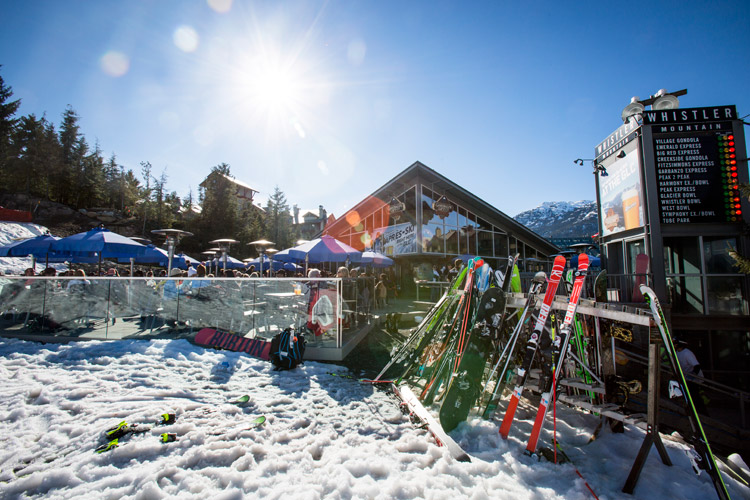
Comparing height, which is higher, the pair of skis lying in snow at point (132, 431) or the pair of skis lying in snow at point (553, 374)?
the pair of skis lying in snow at point (553, 374)

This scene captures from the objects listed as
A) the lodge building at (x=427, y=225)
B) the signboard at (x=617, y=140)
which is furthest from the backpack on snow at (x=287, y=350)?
the lodge building at (x=427, y=225)

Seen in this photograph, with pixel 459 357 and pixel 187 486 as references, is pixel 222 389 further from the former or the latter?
pixel 459 357

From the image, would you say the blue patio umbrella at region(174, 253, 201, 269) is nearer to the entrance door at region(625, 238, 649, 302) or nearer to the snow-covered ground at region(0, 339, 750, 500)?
the snow-covered ground at region(0, 339, 750, 500)

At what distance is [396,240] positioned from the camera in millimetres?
19500

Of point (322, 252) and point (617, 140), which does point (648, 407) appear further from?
point (617, 140)

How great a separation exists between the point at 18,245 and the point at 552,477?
15.7 metres

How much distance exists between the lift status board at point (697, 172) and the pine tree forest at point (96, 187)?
1294 inches

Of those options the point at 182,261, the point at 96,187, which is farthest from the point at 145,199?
the point at 182,261

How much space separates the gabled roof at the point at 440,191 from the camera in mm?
18812

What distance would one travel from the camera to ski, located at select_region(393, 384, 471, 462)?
2.95 m

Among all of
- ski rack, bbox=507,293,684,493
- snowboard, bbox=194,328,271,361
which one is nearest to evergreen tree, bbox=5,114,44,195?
snowboard, bbox=194,328,271,361

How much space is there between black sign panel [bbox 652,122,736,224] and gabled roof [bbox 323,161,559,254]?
10959 mm

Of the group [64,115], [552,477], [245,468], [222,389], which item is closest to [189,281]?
[222,389]

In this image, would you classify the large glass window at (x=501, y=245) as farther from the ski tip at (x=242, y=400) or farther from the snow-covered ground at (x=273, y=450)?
the ski tip at (x=242, y=400)
